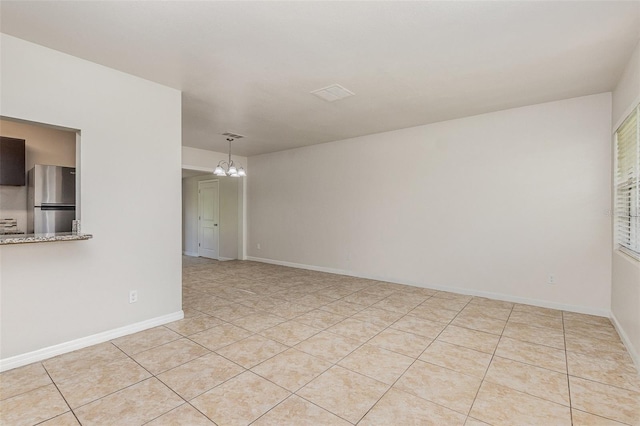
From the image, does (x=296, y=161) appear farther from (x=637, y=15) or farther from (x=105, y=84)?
(x=637, y=15)

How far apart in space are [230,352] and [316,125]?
355 cm

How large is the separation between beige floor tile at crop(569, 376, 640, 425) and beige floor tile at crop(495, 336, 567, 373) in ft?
0.74

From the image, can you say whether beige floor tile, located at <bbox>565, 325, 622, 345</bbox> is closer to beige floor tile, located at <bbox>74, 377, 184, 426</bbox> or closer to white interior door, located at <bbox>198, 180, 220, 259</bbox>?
beige floor tile, located at <bbox>74, 377, 184, 426</bbox>

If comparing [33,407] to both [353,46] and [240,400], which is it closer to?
[240,400]

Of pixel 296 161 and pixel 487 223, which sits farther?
pixel 296 161

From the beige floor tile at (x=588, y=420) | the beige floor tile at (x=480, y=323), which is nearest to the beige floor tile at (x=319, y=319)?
the beige floor tile at (x=480, y=323)

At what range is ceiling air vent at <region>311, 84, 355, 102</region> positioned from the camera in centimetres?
338

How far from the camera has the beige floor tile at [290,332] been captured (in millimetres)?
2914

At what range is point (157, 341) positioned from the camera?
2.88 m

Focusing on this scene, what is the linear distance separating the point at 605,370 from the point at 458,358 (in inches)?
43.0

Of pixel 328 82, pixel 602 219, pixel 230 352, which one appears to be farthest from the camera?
pixel 602 219

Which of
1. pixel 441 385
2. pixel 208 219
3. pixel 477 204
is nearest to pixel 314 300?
pixel 441 385

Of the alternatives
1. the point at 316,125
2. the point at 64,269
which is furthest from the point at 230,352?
the point at 316,125

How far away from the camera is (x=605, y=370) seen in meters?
2.38
